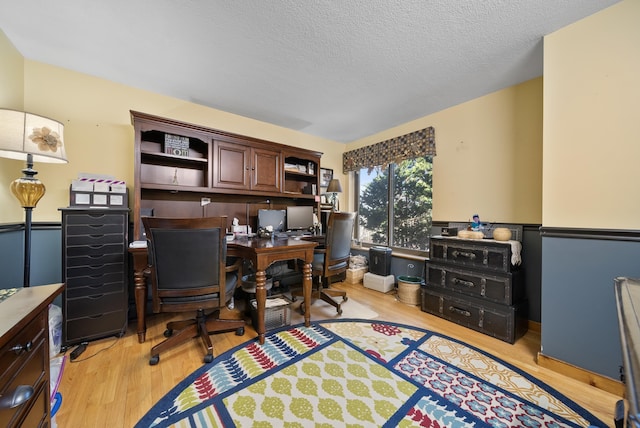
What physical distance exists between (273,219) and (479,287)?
248cm

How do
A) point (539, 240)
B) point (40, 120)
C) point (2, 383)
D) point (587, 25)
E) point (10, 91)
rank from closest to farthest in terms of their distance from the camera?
1. point (2, 383)
2. point (40, 120)
3. point (587, 25)
4. point (10, 91)
5. point (539, 240)

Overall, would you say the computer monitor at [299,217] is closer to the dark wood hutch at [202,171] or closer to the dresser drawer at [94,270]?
the dark wood hutch at [202,171]

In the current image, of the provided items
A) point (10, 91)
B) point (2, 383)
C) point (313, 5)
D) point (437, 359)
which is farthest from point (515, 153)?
point (10, 91)

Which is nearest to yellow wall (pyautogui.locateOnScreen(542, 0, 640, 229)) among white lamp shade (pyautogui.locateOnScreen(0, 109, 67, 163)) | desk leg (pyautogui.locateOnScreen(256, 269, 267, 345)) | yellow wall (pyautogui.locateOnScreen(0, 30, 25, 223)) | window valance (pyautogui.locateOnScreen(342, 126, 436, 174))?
window valance (pyautogui.locateOnScreen(342, 126, 436, 174))

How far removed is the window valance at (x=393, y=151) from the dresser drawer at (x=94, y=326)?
3.59 meters

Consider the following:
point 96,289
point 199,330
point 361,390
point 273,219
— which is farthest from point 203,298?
point 273,219

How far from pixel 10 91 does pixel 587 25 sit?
4.30 metres

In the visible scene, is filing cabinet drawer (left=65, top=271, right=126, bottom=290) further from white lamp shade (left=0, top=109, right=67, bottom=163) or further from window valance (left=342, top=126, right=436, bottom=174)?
window valance (left=342, top=126, right=436, bottom=174)

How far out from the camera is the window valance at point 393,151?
9.80ft

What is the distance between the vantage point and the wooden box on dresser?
198cm

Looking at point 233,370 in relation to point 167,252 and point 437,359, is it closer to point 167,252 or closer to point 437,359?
point 167,252

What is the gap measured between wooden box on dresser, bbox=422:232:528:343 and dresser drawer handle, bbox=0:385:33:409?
2771 millimetres

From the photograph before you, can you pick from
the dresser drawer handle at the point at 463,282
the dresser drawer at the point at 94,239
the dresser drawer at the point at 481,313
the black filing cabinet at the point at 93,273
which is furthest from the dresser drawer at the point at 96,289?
the dresser drawer handle at the point at 463,282

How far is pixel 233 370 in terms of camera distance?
Answer: 5.08ft
